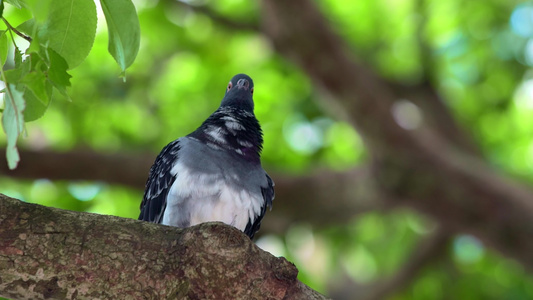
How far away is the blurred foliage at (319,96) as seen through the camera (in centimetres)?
812

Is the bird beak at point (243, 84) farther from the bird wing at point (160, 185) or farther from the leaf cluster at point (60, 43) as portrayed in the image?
the leaf cluster at point (60, 43)

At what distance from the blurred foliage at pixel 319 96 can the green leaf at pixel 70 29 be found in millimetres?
5345

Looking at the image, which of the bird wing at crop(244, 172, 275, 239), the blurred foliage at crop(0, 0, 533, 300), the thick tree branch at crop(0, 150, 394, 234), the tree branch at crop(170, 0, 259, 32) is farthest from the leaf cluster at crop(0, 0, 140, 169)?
the tree branch at crop(170, 0, 259, 32)

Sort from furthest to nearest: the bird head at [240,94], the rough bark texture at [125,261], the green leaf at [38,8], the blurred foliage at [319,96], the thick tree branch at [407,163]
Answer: the blurred foliage at [319,96] < the thick tree branch at [407,163] < the bird head at [240,94] < the rough bark texture at [125,261] < the green leaf at [38,8]

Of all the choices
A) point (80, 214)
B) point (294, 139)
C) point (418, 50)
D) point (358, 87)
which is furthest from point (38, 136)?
point (80, 214)

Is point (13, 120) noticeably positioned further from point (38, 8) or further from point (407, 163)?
point (407, 163)

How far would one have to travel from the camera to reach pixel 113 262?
8.13 ft

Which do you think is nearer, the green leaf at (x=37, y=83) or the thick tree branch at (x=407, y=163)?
the green leaf at (x=37, y=83)

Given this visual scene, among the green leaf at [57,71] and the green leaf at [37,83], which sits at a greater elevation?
the green leaf at [57,71]

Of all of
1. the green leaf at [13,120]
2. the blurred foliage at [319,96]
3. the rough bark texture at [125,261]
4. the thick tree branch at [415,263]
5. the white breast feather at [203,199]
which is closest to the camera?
the green leaf at [13,120]

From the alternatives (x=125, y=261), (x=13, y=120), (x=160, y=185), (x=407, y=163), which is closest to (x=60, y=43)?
(x=13, y=120)

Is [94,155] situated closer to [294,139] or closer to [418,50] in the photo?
[294,139]

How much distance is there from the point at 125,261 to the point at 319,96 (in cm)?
562

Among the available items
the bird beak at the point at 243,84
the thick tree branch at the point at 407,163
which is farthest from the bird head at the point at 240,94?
the thick tree branch at the point at 407,163
